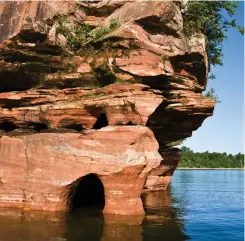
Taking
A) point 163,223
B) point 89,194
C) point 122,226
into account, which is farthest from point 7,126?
point 163,223

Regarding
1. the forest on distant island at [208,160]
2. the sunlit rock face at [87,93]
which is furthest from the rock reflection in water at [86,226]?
the forest on distant island at [208,160]

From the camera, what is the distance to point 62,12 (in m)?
19.1

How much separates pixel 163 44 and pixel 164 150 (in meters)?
14.0

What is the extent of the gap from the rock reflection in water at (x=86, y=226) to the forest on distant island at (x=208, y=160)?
97298mm

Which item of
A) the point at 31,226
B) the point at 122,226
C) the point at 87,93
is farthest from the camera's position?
the point at 87,93

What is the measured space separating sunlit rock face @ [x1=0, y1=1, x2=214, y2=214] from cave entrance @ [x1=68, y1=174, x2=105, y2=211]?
284 centimetres

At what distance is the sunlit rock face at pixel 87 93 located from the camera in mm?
17562

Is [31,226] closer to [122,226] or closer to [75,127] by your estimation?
[122,226]

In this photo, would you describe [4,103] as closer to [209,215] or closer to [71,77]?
[71,77]

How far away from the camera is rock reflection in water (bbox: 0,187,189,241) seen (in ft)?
45.2

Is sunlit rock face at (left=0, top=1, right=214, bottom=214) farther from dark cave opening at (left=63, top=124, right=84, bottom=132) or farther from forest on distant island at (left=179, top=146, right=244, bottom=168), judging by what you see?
forest on distant island at (left=179, top=146, right=244, bottom=168)

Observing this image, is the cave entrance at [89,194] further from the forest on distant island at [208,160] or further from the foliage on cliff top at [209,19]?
the forest on distant island at [208,160]

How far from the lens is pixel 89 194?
86.2 feet

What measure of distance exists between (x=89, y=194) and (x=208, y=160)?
329 ft
